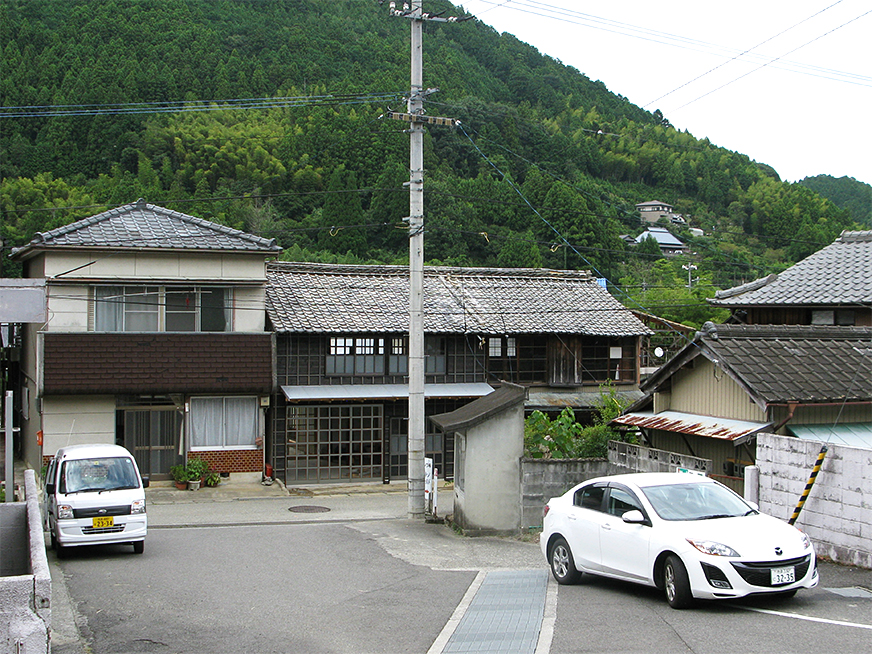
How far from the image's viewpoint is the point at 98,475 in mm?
14789

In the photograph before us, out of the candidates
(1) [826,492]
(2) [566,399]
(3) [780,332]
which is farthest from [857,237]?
(1) [826,492]

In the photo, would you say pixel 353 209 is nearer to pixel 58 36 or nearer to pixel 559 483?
pixel 58 36

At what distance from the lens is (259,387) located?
2462cm

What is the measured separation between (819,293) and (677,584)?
14.1 metres

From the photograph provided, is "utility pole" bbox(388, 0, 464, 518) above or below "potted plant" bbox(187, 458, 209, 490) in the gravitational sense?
above

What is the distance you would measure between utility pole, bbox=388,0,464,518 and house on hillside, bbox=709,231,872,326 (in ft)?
29.4

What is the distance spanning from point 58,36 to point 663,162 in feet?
259

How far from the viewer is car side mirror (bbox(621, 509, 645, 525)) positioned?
962 cm

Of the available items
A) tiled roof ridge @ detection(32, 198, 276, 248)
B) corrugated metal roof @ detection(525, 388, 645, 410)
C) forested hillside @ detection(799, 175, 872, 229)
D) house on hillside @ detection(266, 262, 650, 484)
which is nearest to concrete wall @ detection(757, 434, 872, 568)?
house on hillside @ detection(266, 262, 650, 484)

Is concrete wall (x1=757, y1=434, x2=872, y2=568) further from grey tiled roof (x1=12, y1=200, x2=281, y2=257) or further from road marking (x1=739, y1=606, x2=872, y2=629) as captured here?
grey tiled roof (x1=12, y1=200, x2=281, y2=257)

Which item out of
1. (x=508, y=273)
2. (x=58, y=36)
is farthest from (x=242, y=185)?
(x=508, y=273)

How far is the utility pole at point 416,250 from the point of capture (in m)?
18.9

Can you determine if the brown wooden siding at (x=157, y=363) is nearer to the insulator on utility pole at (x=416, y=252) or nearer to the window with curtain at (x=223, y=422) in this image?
the window with curtain at (x=223, y=422)

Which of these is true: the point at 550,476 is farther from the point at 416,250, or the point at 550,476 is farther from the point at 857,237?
the point at 857,237
